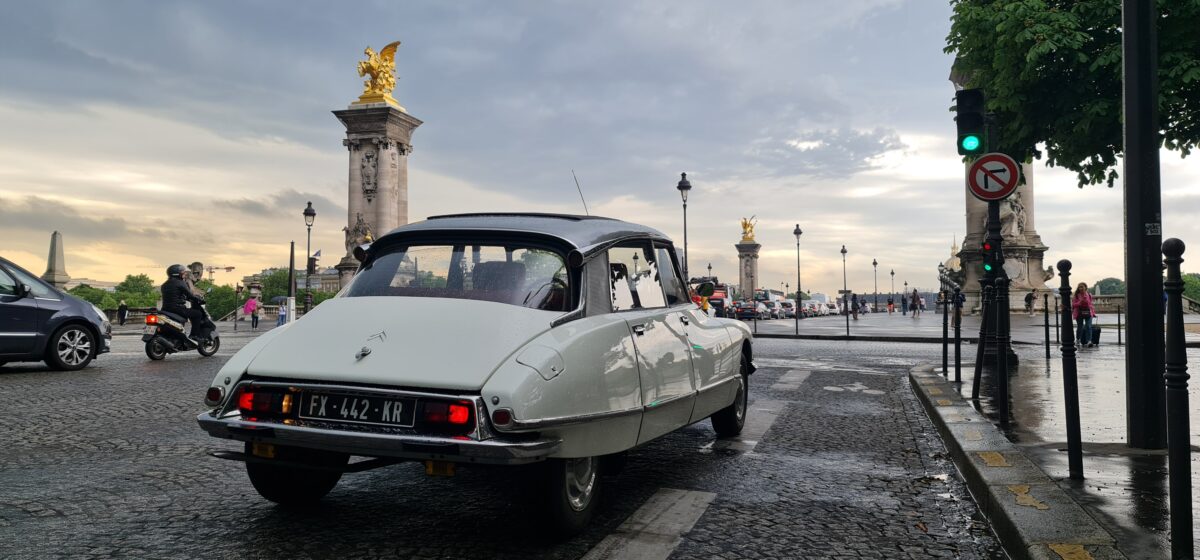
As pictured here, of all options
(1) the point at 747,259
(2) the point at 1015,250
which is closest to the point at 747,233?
(1) the point at 747,259

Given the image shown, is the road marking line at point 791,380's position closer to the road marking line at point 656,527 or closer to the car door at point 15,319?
the road marking line at point 656,527

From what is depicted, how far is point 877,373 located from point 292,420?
394 inches

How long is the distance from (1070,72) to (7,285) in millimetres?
14855

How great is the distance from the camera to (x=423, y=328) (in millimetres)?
3662

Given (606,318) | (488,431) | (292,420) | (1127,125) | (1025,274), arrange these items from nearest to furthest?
(488,431)
(292,420)
(606,318)
(1127,125)
(1025,274)

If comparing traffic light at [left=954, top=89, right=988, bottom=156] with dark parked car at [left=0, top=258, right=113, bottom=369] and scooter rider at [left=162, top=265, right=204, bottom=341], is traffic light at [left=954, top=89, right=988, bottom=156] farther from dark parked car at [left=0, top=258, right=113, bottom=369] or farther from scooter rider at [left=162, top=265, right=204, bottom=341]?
scooter rider at [left=162, top=265, right=204, bottom=341]

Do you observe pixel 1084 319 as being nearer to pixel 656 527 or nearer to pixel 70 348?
pixel 656 527

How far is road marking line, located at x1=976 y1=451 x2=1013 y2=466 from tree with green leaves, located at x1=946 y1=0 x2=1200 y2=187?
26.2 ft

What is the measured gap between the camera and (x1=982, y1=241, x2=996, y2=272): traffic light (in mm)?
9852

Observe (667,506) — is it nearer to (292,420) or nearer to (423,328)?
(423,328)

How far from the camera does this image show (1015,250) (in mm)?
38594

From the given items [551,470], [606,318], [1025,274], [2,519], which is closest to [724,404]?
[606,318]

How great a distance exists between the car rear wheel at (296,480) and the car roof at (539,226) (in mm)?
1201

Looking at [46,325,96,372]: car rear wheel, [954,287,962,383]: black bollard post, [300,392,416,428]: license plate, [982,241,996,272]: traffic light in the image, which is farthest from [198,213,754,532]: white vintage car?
[46,325,96,372]: car rear wheel
